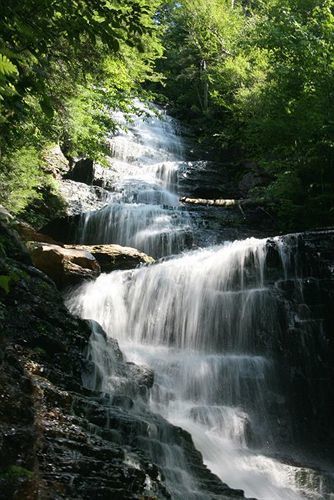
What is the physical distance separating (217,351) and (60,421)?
19.7 ft

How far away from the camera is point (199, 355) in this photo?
9.08m

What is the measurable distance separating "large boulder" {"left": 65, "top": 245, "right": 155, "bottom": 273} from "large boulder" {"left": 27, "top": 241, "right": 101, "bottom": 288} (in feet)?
3.24

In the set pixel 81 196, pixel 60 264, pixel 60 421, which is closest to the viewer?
pixel 60 421

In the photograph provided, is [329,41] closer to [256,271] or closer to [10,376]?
[256,271]

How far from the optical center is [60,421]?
356 cm

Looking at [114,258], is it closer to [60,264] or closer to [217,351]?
[60,264]

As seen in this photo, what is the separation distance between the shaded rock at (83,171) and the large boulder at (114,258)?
22.3ft

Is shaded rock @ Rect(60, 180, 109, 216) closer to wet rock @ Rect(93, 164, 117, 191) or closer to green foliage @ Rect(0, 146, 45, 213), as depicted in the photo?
wet rock @ Rect(93, 164, 117, 191)

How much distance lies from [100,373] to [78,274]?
4979 mm

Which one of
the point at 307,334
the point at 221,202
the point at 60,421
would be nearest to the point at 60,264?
the point at 307,334

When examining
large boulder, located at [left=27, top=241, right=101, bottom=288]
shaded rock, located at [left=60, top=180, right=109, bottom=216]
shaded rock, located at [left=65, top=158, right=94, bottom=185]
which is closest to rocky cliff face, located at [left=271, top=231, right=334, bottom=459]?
large boulder, located at [left=27, top=241, right=101, bottom=288]

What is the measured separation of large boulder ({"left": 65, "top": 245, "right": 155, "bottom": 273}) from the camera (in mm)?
11984

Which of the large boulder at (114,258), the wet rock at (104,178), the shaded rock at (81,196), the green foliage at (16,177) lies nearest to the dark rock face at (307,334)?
the large boulder at (114,258)

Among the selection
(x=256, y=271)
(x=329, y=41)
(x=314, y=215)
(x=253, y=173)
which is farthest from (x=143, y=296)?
(x=253, y=173)
